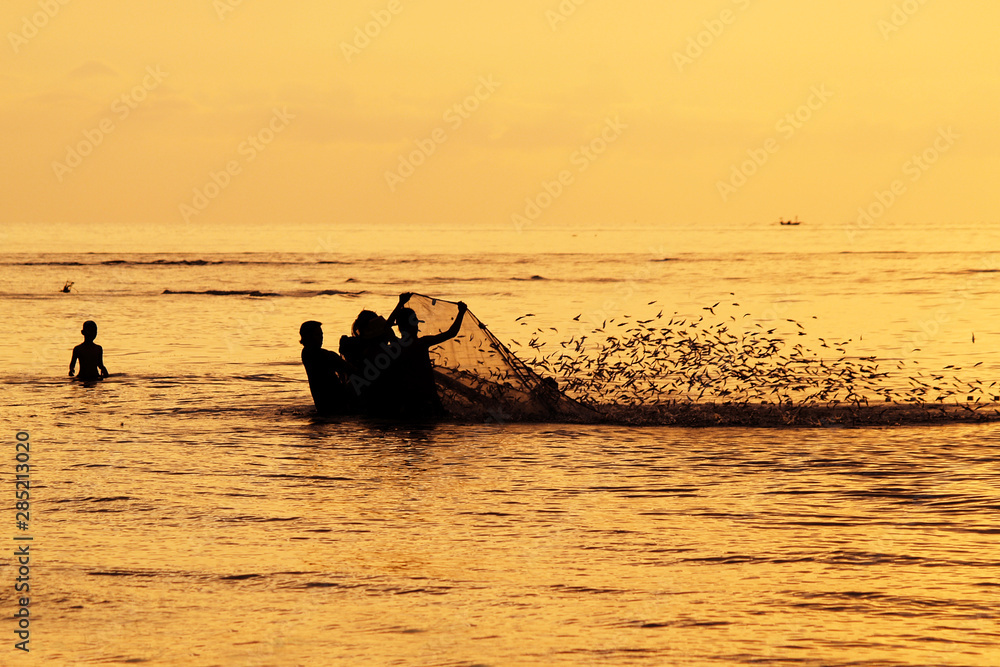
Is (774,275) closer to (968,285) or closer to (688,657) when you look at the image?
(968,285)

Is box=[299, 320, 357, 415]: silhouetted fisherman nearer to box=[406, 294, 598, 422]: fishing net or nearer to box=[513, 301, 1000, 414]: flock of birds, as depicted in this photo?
box=[406, 294, 598, 422]: fishing net

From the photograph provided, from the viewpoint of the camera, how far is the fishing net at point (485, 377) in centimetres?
1445

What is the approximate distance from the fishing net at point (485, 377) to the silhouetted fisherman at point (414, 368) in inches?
9.2

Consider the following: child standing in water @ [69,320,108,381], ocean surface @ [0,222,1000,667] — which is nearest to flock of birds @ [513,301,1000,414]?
ocean surface @ [0,222,1000,667]

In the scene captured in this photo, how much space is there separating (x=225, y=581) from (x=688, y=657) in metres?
3.25

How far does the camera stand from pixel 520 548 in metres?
7.87

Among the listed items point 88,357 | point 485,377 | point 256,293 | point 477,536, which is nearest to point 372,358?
point 485,377

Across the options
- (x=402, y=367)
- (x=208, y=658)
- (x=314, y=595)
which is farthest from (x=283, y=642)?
(x=402, y=367)

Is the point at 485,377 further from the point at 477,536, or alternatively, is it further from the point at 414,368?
the point at 477,536

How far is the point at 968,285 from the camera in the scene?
48.3m

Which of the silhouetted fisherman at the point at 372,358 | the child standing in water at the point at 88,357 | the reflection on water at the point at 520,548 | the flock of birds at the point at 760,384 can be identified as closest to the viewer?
the reflection on water at the point at 520,548

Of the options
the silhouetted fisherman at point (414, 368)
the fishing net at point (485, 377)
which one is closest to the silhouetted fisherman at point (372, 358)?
the silhouetted fisherman at point (414, 368)

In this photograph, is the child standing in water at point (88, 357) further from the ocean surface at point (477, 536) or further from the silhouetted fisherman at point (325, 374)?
the silhouetted fisherman at point (325, 374)

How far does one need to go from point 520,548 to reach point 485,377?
684cm
